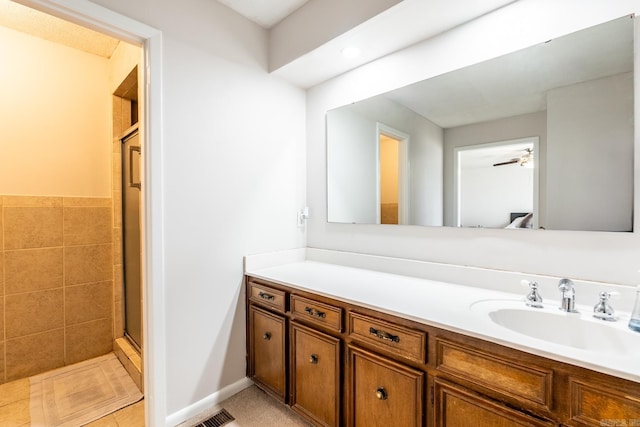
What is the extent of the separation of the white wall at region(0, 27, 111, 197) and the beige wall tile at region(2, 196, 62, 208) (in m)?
0.04

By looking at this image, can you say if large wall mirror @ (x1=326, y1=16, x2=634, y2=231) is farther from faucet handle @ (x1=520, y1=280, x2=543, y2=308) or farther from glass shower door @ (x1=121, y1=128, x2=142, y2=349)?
glass shower door @ (x1=121, y1=128, x2=142, y2=349)

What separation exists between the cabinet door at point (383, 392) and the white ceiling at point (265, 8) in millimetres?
2095

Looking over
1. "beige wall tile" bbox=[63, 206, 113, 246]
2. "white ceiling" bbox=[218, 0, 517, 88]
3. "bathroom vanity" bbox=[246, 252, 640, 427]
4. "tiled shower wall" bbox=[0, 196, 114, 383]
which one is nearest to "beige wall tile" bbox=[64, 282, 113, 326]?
"tiled shower wall" bbox=[0, 196, 114, 383]

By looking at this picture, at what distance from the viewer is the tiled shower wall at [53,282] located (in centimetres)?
215

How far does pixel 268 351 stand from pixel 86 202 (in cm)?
198

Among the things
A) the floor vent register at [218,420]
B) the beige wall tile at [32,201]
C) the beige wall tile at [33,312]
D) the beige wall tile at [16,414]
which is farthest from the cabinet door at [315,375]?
the beige wall tile at [32,201]

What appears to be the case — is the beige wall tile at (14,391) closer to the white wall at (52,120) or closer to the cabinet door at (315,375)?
the white wall at (52,120)

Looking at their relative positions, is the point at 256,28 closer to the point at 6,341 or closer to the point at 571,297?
the point at 571,297

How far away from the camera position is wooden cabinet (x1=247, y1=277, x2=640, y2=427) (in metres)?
0.89

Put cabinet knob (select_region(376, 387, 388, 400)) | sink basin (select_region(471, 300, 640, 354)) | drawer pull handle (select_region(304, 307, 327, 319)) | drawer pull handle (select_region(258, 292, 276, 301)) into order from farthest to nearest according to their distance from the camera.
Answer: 1. drawer pull handle (select_region(258, 292, 276, 301))
2. drawer pull handle (select_region(304, 307, 327, 319))
3. cabinet knob (select_region(376, 387, 388, 400))
4. sink basin (select_region(471, 300, 640, 354))

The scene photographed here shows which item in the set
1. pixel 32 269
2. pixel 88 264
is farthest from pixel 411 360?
pixel 32 269

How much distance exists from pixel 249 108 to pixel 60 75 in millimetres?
1629

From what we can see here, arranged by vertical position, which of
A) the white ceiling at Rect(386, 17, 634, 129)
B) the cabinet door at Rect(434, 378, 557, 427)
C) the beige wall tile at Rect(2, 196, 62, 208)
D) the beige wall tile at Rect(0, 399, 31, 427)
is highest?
the white ceiling at Rect(386, 17, 634, 129)

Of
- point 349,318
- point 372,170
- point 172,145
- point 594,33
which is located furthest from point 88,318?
point 594,33
